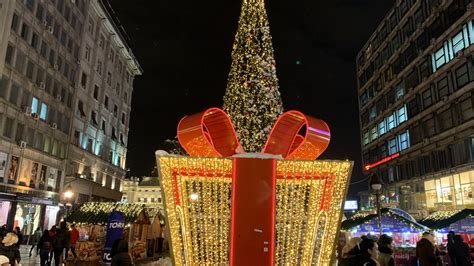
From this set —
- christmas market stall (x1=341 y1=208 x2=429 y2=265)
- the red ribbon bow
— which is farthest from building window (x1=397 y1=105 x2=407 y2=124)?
the red ribbon bow

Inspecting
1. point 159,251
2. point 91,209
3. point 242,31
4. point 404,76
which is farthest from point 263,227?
point 404,76

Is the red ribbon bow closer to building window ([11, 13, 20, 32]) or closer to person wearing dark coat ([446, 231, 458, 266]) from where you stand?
person wearing dark coat ([446, 231, 458, 266])

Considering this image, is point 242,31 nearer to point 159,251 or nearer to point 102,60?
point 159,251

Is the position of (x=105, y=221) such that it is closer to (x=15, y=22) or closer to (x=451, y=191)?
(x=15, y=22)

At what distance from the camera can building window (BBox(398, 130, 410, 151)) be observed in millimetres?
42312

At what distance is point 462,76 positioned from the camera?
104 feet

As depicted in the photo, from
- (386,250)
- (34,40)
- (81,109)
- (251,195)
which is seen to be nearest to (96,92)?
(81,109)

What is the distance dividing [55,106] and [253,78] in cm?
2926

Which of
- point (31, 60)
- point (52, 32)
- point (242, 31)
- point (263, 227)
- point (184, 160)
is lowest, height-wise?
point (263, 227)

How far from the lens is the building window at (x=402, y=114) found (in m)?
42.9

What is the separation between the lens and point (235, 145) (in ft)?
20.9

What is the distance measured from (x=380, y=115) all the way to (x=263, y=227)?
4755cm

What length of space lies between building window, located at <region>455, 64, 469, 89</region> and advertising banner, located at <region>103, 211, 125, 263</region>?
91.2ft

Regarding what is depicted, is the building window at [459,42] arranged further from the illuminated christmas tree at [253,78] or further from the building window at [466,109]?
the illuminated christmas tree at [253,78]
